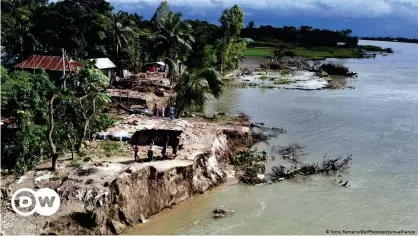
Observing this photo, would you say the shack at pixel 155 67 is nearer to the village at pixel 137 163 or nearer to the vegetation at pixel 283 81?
the vegetation at pixel 283 81

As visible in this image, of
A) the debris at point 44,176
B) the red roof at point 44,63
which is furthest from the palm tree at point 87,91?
the red roof at point 44,63

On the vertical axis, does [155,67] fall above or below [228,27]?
below

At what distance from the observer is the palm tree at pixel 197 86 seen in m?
31.7

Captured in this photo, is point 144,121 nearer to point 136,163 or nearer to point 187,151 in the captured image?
point 187,151

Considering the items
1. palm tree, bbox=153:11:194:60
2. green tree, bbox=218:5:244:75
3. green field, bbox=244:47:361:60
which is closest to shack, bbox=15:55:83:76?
palm tree, bbox=153:11:194:60

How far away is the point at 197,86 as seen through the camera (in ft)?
106

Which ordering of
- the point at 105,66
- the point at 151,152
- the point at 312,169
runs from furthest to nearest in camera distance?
the point at 105,66 < the point at 312,169 < the point at 151,152

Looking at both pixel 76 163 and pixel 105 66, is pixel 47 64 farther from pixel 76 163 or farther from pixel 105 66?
pixel 76 163

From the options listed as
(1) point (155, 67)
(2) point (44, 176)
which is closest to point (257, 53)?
(1) point (155, 67)

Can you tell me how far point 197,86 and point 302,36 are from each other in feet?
369

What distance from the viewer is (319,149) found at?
99.0 feet

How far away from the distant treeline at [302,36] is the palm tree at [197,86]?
356 feet

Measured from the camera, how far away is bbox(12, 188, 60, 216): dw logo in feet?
55.5

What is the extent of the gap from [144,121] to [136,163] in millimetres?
9385
